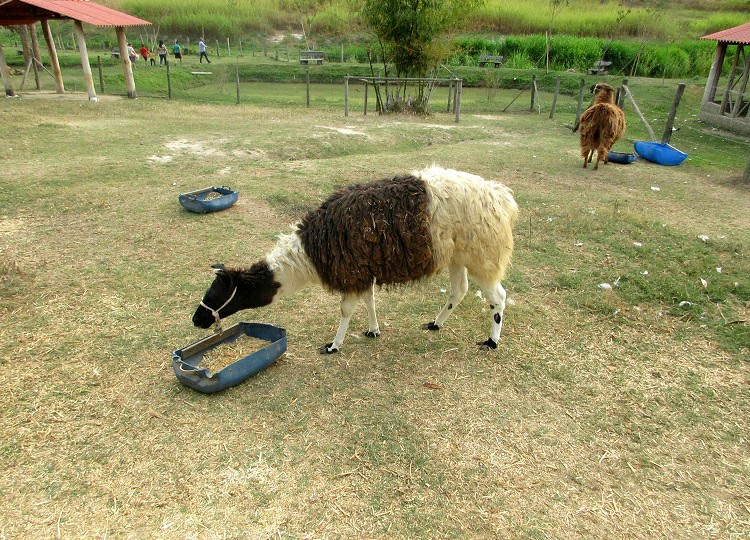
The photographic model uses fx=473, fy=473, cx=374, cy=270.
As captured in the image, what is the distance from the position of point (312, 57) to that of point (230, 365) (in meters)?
32.6

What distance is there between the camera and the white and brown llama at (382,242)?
434 cm

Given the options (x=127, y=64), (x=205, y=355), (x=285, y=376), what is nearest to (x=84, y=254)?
(x=205, y=355)

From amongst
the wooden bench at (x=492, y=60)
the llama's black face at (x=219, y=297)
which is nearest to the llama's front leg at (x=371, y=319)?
the llama's black face at (x=219, y=297)

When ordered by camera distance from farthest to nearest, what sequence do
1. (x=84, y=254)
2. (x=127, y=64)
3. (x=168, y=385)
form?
(x=127, y=64)
(x=84, y=254)
(x=168, y=385)

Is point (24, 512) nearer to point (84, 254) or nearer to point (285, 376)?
point (285, 376)

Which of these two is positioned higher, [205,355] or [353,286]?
Answer: [353,286]

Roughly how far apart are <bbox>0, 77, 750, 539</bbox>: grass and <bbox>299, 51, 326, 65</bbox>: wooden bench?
25555 millimetres

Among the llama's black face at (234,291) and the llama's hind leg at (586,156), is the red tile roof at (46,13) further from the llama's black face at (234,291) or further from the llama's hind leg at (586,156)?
the llama's black face at (234,291)

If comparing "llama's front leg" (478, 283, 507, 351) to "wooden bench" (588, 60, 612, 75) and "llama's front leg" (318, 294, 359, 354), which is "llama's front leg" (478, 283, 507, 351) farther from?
"wooden bench" (588, 60, 612, 75)

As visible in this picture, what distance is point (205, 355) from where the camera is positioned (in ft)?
14.6

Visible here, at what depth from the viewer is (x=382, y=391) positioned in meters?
4.22

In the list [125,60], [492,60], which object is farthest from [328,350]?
[492,60]

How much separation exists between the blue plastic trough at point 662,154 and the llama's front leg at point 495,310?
9708 mm

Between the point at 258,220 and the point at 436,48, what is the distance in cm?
1454
